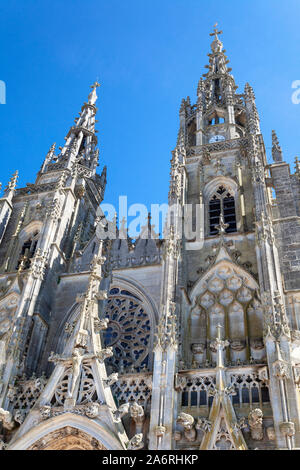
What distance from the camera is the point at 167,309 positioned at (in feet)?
48.9

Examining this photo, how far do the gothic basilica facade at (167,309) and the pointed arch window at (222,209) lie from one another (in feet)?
0.21

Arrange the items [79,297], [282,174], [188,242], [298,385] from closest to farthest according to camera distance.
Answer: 1. [298,385]
2. [79,297]
3. [188,242]
4. [282,174]

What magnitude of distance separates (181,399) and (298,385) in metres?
2.87

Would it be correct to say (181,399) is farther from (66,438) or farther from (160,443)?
(66,438)

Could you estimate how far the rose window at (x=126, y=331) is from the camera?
54.4 feet

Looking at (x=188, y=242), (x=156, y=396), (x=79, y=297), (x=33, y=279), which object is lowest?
(x=156, y=396)

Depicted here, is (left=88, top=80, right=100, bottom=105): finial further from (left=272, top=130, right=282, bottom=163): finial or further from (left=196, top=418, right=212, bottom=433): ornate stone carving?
(left=196, top=418, right=212, bottom=433): ornate stone carving

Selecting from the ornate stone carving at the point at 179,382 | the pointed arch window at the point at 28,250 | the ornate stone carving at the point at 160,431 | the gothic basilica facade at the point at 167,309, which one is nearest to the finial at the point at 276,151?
the gothic basilica facade at the point at 167,309

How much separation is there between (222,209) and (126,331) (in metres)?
5.95

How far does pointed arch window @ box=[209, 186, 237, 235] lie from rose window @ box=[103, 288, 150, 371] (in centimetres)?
391

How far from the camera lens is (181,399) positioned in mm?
13469

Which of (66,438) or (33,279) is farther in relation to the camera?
(33,279)
